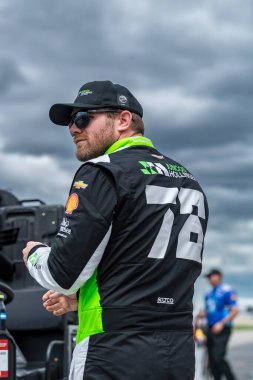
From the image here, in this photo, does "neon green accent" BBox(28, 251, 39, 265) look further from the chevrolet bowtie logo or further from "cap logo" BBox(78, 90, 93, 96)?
"cap logo" BBox(78, 90, 93, 96)

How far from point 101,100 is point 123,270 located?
31.7 inches

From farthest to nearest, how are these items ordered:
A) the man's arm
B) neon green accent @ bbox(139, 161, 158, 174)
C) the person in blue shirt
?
the person in blue shirt → neon green accent @ bbox(139, 161, 158, 174) → the man's arm

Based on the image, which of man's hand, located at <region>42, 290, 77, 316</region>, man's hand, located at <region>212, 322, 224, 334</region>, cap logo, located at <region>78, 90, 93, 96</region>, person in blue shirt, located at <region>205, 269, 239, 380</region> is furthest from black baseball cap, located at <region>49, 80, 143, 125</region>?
man's hand, located at <region>212, 322, 224, 334</region>

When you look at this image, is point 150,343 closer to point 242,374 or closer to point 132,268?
point 132,268

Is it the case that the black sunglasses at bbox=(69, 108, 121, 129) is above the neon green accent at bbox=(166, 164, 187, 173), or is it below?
above

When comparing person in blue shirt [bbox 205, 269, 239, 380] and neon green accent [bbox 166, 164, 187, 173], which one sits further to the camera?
person in blue shirt [bbox 205, 269, 239, 380]

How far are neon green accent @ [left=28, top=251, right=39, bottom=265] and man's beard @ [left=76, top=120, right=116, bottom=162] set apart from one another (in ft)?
1.61

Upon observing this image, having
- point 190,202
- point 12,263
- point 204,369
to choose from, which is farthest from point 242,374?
point 190,202

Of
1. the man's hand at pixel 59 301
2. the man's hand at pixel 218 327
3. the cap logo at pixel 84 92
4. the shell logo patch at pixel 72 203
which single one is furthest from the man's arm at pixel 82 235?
the man's hand at pixel 218 327

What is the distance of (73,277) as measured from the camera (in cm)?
283

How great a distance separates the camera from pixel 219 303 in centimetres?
1178

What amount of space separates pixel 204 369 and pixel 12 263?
23.3 feet

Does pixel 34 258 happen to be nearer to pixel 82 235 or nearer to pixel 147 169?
pixel 82 235

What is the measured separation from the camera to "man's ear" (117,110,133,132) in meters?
3.20
